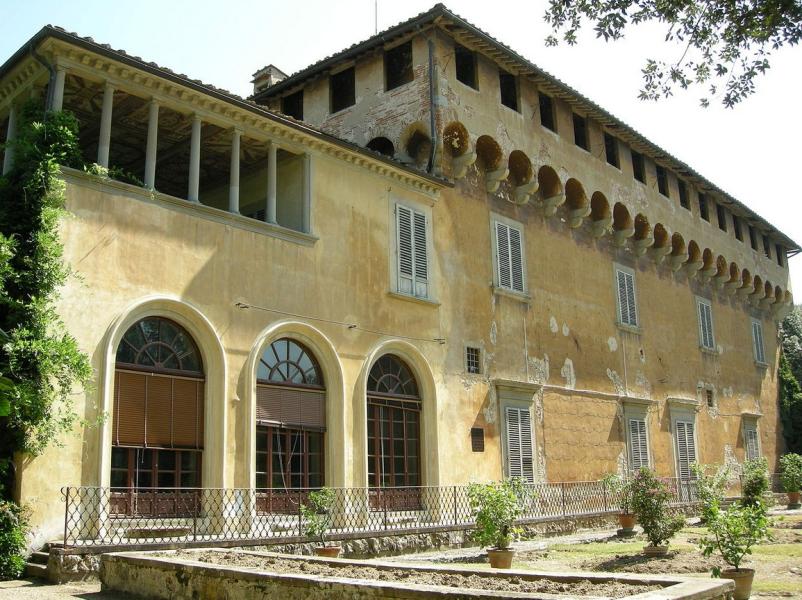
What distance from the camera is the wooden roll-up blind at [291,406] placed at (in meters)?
15.3

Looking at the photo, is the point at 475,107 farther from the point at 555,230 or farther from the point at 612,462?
the point at 612,462

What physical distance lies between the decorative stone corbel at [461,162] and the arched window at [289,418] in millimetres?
6640

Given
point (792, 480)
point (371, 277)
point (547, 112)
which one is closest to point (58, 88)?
point (371, 277)

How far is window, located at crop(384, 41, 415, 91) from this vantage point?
21.1 meters

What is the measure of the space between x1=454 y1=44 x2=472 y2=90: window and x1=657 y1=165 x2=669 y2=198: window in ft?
33.1

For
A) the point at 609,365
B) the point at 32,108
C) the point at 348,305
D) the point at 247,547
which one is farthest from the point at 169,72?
the point at 609,365

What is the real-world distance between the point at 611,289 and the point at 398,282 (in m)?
9.66

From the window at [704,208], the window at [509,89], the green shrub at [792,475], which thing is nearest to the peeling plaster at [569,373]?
the window at [509,89]

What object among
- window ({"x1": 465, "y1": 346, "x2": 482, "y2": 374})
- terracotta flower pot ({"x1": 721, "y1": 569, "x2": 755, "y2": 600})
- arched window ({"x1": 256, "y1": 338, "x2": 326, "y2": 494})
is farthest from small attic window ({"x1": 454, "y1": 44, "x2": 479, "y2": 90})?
terracotta flower pot ({"x1": 721, "y1": 569, "x2": 755, "y2": 600})

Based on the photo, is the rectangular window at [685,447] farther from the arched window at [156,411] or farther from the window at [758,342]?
the arched window at [156,411]

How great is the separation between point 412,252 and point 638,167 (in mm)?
12084

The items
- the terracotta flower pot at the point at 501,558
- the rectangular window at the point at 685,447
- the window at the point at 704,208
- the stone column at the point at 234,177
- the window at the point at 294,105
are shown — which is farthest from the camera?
the window at the point at 704,208

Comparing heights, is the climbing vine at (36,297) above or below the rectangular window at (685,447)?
above

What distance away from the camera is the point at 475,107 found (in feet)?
68.9
